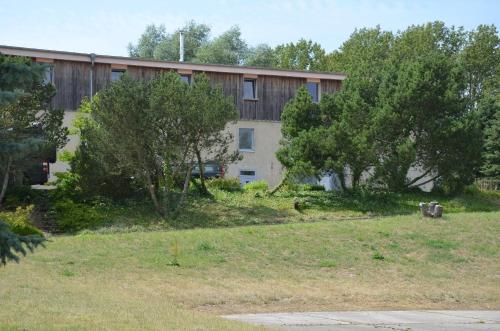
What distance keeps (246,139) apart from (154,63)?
6739mm

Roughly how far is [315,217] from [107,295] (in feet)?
55.1

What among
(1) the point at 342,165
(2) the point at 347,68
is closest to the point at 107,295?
(1) the point at 342,165

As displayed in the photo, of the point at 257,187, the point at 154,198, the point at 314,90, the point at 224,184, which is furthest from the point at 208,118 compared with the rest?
the point at 314,90

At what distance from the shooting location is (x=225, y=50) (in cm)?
7469

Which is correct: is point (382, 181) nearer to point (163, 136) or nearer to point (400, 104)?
point (400, 104)

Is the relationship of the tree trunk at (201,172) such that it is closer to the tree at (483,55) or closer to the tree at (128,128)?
the tree at (128,128)

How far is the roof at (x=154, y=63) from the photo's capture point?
127 ft

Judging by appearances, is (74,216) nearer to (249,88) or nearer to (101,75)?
(101,75)

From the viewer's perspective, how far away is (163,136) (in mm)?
29281

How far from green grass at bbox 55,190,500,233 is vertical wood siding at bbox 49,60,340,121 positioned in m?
8.80

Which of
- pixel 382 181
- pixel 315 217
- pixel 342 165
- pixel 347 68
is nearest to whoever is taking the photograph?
pixel 315 217

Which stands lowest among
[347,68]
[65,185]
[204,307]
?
[204,307]

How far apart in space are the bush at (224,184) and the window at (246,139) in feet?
22.1

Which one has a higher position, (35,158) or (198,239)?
(35,158)
